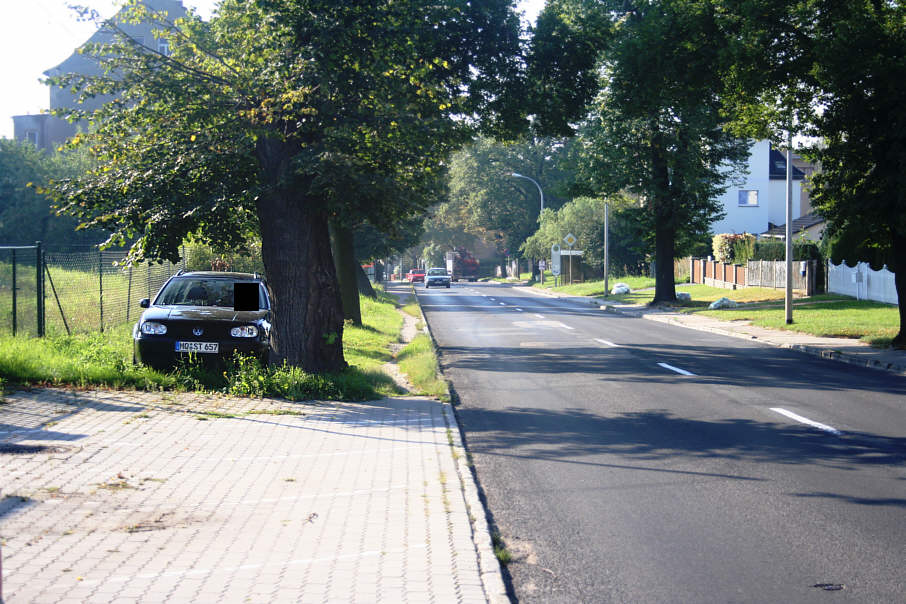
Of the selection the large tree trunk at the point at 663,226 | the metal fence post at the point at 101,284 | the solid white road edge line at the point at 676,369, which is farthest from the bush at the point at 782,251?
the metal fence post at the point at 101,284

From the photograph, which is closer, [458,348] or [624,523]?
[624,523]

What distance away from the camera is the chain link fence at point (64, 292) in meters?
14.4

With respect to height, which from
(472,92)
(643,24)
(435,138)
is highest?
(643,24)

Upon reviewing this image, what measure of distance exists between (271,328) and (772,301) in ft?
91.3

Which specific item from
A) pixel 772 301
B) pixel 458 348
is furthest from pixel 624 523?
pixel 772 301

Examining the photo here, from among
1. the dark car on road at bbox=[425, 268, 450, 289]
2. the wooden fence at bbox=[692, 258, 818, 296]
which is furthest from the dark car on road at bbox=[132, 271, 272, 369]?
the dark car on road at bbox=[425, 268, 450, 289]

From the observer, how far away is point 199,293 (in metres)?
13.4

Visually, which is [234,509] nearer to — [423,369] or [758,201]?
[423,369]

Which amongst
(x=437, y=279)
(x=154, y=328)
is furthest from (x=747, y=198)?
(x=154, y=328)

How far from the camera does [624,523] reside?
236 inches

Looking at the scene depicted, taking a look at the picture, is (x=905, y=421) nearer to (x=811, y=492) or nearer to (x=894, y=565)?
(x=811, y=492)

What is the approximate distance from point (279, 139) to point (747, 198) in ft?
193

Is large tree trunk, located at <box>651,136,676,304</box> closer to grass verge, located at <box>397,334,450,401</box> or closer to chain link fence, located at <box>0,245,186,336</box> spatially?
grass verge, located at <box>397,334,450,401</box>

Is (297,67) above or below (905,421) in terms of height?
above
